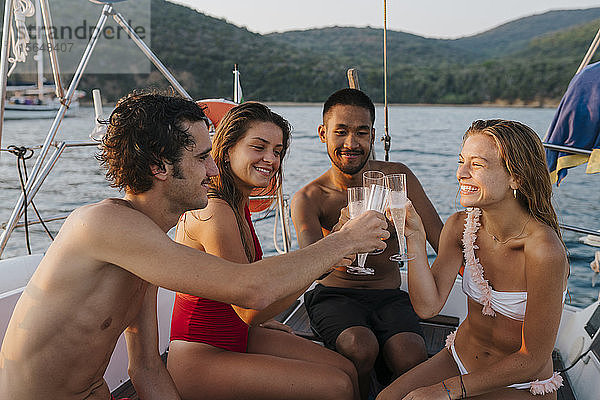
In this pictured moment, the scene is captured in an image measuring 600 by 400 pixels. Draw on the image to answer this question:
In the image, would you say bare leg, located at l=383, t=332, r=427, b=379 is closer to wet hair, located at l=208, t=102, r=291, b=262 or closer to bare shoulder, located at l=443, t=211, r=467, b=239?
bare shoulder, located at l=443, t=211, r=467, b=239

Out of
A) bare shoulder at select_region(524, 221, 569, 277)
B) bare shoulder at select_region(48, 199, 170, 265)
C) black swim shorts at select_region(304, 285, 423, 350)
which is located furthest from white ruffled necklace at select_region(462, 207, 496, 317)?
bare shoulder at select_region(48, 199, 170, 265)

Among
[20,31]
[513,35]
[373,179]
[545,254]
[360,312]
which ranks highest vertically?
[513,35]

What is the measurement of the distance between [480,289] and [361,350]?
0.66m

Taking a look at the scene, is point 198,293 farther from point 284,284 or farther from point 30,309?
point 30,309

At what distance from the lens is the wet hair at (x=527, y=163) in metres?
1.94

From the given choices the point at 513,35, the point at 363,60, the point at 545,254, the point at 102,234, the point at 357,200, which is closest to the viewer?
the point at 102,234

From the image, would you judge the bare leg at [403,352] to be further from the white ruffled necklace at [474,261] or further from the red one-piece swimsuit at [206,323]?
the red one-piece swimsuit at [206,323]

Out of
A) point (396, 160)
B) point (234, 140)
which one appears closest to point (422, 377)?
point (234, 140)

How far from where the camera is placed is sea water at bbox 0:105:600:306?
1664cm

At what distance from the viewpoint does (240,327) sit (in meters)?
2.24

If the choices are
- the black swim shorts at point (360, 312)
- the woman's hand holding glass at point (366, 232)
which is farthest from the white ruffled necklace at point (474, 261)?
the black swim shorts at point (360, 312)

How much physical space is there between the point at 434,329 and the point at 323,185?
3.76ft

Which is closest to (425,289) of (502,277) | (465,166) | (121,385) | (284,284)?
(502,277)

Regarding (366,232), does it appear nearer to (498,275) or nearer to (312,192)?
(498,275)
